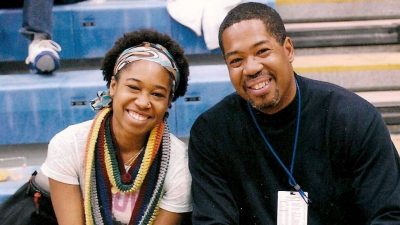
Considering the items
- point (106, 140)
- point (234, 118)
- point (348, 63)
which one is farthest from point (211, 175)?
point (348, 63)

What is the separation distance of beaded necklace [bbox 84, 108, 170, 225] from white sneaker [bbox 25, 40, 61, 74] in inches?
37.4

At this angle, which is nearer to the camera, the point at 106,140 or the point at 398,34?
the point at 106,140

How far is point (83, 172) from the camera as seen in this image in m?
1.73

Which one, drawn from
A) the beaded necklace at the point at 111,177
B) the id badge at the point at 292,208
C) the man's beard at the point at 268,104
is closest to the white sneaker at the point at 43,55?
the beaded necklace at the point at 111,177

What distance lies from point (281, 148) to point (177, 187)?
361 millimetres

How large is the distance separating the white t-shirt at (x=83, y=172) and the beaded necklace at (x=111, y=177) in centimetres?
3

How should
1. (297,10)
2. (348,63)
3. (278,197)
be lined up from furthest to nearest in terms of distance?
(297,10) < (348,63) < (278,197)

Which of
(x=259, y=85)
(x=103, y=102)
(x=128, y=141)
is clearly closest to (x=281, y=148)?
(x=259, y=85)

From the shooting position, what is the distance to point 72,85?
2.50m

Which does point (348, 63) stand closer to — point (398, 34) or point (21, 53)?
point (398, 34)

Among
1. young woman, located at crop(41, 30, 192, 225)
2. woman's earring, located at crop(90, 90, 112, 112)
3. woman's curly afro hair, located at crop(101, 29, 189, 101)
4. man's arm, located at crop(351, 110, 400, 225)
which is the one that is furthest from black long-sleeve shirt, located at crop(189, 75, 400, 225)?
woman's earring, located at crop(90, 90, 112, 112)

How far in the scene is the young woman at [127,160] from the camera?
5.49 feet

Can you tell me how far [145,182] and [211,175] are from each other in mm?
217

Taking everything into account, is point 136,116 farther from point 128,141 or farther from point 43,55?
point 43,55
